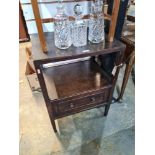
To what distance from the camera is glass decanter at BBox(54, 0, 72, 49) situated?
930 millimetres

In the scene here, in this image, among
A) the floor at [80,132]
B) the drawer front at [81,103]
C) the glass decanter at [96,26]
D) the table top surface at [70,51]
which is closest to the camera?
the table top surface at [70,51]

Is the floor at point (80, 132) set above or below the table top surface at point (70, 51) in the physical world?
below

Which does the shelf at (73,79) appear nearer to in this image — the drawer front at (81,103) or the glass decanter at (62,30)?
the drawer front at (81,103)

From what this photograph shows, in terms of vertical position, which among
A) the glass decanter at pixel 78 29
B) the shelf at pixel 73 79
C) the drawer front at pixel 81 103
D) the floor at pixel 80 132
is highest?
the glass decanter at pixel 78 29

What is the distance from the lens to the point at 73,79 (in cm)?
129

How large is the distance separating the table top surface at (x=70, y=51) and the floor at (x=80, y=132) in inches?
32.3

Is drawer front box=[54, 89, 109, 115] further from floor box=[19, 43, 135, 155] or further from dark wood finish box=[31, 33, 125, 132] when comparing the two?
floor box=[19, 43, 135, 155]

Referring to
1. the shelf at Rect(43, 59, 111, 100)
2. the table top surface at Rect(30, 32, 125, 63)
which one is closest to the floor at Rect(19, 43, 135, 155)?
the shelf at Rect(43, 59, 111, 100)

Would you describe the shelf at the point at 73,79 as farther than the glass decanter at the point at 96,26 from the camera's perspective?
Yes

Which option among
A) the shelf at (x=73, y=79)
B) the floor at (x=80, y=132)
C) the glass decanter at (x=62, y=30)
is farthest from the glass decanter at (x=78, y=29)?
the floor at (x=80, y=132)

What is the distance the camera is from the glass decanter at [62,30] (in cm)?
93
